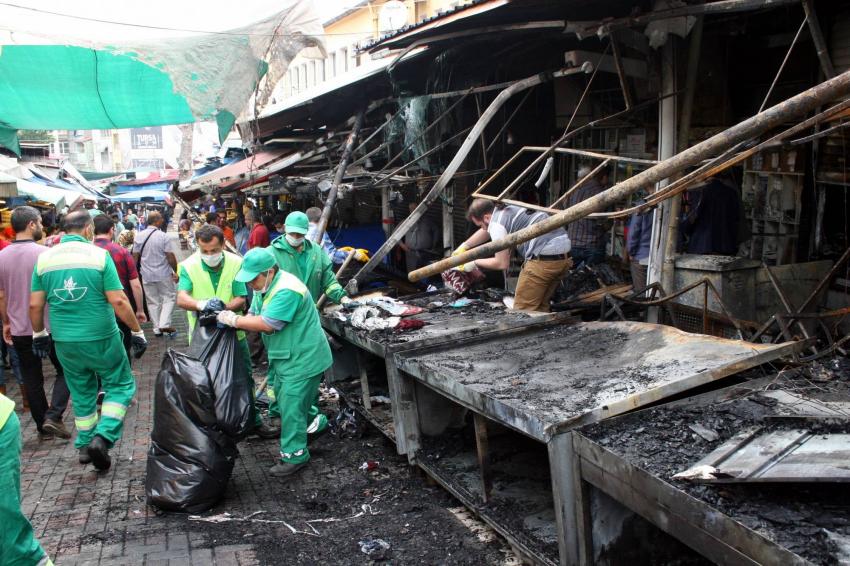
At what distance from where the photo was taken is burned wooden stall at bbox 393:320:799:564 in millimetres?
3406

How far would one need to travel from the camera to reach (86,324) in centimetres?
520

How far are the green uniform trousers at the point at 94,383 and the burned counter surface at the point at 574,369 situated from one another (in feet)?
7.41

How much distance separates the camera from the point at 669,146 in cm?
596

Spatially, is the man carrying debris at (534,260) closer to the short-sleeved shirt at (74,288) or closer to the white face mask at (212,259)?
the white face mask at (212,259)

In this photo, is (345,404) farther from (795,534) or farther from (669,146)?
(795,534)

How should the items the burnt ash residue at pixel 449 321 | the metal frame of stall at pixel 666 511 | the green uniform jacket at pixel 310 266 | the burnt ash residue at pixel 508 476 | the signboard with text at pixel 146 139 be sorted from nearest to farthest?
the metal frame of stall at pixel 666 511 → the burnt ash residue at pixel 508 476 → the burnt ash residue at pixel 449 321 → the green uniform jacket at pixel 310 266 → the signboard with text at pixel 146 139

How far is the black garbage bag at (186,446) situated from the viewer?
175 inches

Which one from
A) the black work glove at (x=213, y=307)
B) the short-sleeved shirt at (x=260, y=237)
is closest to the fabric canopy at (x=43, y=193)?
the short-sleeved shirt at (x=260, y=237)

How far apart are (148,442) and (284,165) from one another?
509cm

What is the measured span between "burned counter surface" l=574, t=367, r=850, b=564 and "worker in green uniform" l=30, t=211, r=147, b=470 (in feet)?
12.2

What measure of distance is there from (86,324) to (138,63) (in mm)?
3539

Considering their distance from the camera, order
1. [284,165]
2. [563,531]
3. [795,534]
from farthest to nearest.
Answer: [284,165], [563,531], [795,534]

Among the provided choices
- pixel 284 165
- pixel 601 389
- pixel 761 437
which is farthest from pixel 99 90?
pixel 761 437

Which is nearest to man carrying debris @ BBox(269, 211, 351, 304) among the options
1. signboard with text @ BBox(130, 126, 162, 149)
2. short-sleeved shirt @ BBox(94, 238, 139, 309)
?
short-sleeved shirt @ BBox(94, 238, 139, 309)
